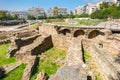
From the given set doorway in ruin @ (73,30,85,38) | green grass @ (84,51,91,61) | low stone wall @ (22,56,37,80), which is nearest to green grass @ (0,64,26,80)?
low stone wall @ (22,56,37,80)

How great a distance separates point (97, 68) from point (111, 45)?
15.7ft

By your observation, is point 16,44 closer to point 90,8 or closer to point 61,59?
point 61,59

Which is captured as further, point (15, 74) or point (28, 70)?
point (15, 74)

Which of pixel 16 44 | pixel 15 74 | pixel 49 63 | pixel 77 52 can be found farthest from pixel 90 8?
pixel 15 74

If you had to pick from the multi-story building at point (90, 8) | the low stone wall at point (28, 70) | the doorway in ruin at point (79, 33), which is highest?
the low stone wall at point (28, 70)

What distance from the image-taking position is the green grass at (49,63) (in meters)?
14.3

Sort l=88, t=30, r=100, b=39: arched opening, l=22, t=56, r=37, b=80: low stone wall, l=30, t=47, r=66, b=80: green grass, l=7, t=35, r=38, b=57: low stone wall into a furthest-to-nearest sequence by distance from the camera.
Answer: l=88, t=30, r=100, b=39: arched opening
l=7, t=35, r=38, b=57: low stone wall
l=30, t=47, r=66, b=80: green grass
l=22, t=56, r=37, b=80: low stone wall

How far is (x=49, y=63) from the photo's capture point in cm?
1638

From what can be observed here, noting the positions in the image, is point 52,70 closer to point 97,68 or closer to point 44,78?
point 97,68

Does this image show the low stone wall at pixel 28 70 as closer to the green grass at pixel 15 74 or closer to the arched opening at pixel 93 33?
the green grass at pixel 15 74

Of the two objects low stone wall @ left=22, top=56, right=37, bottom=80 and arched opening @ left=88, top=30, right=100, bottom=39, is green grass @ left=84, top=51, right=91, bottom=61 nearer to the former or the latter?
low stone wall @ left=22, top=56, right=37, bottom=80

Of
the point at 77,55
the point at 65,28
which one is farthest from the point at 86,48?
the point at 65,28

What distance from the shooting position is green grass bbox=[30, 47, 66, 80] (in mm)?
14276

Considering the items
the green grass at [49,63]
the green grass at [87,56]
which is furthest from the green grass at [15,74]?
the green grass at [87,56]
